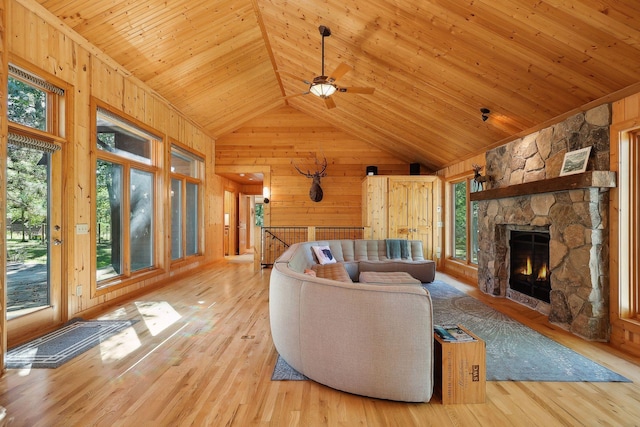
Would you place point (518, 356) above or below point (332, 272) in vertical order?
below

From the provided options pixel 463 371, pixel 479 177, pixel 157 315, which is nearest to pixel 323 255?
pixel 157 315

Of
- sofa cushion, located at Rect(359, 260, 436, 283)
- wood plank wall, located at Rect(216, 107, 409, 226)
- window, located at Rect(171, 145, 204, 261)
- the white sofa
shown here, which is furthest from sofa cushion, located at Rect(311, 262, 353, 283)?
wood plank wall, located at Rect(216, 107, 409, 226)

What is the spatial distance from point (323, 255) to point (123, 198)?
332cm

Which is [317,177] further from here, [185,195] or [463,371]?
[463,371]

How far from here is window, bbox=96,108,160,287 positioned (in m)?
4.45

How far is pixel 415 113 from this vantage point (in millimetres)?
5406

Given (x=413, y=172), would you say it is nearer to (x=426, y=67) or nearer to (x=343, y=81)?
(x=343, y=81)

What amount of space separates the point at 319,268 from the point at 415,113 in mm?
3056

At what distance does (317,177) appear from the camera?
8.34 meters

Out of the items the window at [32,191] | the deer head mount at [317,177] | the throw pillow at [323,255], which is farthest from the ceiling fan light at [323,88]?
the deer head mount at [317,177]

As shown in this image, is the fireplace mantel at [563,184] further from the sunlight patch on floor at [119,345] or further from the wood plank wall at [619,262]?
the sunlight patch on floor at [119,345]

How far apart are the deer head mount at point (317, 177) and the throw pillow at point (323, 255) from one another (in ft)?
8.86

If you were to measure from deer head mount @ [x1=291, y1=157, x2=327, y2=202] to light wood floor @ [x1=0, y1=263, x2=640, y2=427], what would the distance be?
548 cm

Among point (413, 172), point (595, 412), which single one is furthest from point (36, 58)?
point (413, 172)
